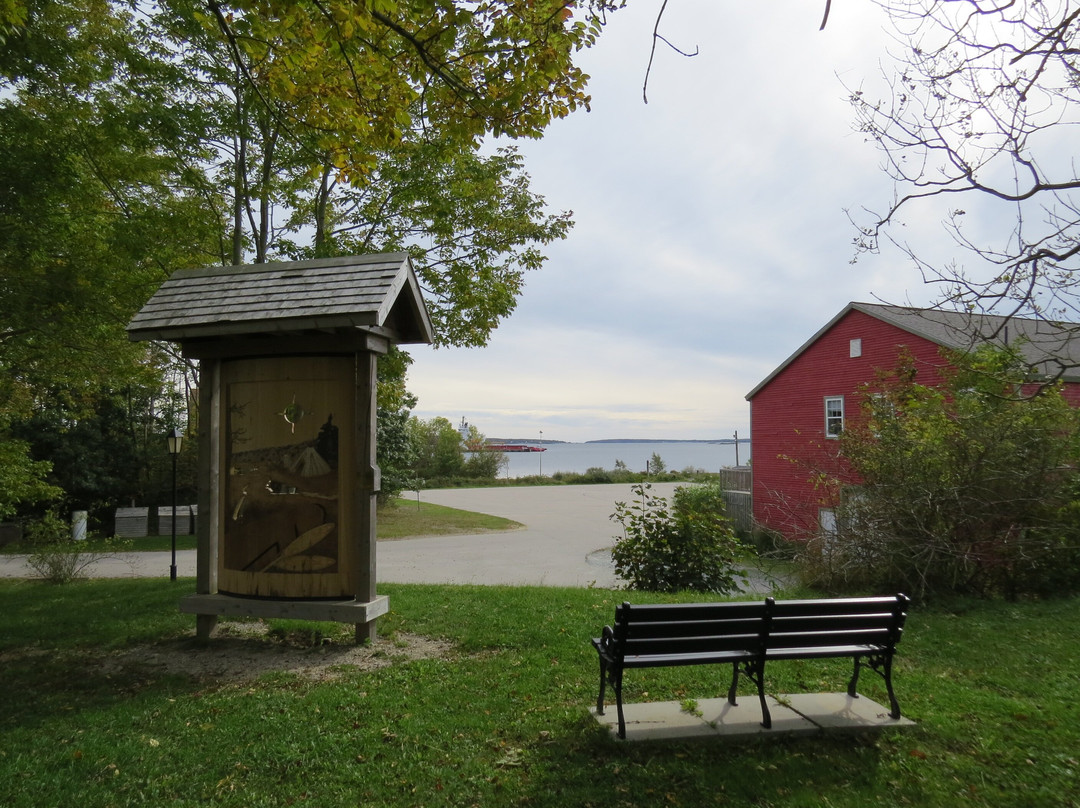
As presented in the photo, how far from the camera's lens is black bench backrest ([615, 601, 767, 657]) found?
4551 millimetres

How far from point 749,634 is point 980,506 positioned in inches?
307

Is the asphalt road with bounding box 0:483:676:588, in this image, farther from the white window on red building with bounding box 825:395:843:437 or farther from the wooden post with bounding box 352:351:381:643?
the white window on red building with bounding box 825:395:843:437

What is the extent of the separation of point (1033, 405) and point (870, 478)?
8.26ft

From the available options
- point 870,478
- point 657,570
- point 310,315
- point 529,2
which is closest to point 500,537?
point 657,570

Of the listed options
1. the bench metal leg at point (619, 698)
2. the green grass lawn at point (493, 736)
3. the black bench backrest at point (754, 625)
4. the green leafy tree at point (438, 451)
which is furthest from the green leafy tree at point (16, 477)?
the green leafy tree at point (438, 451)

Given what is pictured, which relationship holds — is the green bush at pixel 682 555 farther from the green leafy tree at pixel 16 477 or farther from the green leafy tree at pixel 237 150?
the green leafy tree at pixel 16 477

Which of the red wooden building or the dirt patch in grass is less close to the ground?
the red wooden building

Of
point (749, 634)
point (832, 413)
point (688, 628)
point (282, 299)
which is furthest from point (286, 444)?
point (832, 413)

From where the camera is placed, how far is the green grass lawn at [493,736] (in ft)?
13.1

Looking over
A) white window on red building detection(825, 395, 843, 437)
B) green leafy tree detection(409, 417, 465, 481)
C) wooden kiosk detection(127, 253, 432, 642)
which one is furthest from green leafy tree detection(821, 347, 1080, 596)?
green leafy tree detection(409, 417, 465, 481)

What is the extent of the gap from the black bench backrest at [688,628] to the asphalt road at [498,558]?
26.6ft

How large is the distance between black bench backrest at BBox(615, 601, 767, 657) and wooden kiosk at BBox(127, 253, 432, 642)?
137 inches

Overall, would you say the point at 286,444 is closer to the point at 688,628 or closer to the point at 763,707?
the point at 688,628

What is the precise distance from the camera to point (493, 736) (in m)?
4.79
